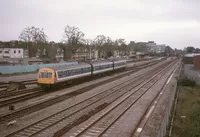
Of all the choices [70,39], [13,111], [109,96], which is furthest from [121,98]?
[70,39]

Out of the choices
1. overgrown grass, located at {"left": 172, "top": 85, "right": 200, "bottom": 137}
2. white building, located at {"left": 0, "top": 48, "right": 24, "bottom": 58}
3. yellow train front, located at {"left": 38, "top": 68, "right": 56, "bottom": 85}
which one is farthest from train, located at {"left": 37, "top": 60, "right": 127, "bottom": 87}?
white building, located at {"left": 0, "top": 48, "right": 24, "bottom": 58}

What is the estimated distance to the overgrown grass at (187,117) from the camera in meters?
14.5

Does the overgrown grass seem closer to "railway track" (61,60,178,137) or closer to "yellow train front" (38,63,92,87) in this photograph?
"railway track" (61,60,178,137)

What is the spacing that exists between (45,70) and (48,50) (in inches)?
2812

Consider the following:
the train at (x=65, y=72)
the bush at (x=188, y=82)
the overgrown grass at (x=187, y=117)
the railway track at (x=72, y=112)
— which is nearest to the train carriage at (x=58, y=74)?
the train at (x=65, y=72)

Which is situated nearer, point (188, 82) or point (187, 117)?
point (187, 117)

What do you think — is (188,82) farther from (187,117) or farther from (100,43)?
(100,43)

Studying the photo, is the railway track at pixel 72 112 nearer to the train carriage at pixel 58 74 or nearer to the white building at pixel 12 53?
the train carriage at pixel 58 74

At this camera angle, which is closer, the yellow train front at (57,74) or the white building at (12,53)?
the yellow train front at (57,74)

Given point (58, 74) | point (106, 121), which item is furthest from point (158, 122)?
point (58, 74)

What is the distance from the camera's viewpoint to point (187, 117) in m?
18.4

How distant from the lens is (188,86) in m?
35.0

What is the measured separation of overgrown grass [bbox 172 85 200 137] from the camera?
47.6 feet

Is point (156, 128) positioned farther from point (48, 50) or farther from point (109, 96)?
point (48, 50)
